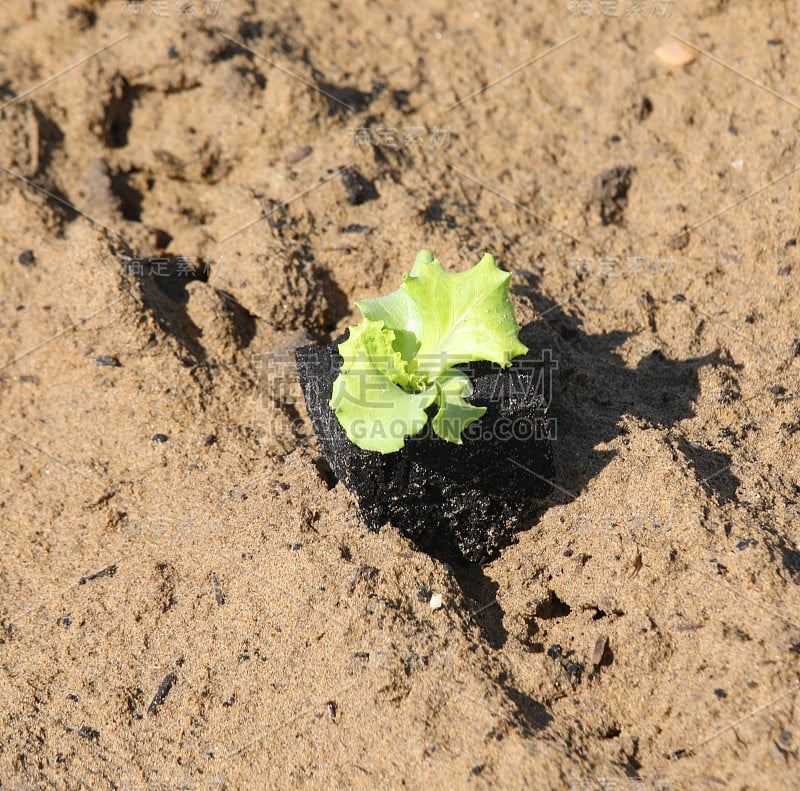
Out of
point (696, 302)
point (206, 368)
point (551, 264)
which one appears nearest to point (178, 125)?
point (206, 368)

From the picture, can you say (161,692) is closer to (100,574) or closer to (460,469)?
(100,574)

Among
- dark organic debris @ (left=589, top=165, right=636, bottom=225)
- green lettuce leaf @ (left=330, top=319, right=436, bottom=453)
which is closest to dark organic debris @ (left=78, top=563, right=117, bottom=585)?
green lettuce leaf @ (left=330, top=319, right=436, bottom=453)

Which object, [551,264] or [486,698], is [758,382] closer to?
[551,264]

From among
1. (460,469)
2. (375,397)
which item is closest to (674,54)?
(460,469)

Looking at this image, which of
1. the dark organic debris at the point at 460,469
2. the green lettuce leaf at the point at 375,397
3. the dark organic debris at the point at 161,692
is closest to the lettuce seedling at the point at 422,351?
the green lettuce leaf at the point at 375,397

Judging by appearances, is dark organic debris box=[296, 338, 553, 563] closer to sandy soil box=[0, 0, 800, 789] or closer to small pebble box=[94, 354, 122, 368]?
sandy soil box=[0, 0, 800, 789]

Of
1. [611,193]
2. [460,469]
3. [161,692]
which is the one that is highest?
[611,193]
